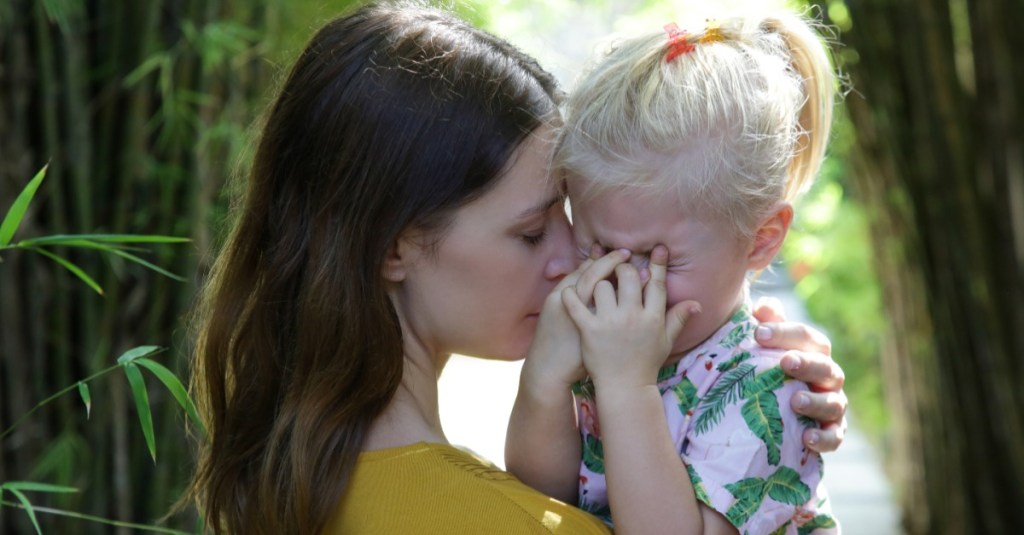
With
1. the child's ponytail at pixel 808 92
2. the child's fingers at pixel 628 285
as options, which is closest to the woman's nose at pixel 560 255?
the child's fingers at pixel 628 285

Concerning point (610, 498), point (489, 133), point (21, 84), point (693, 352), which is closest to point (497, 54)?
point (489, 133)

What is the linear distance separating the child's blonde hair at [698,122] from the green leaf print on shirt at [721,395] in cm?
18

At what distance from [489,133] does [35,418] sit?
4.21ft

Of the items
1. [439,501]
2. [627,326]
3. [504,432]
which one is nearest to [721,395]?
[627,326]

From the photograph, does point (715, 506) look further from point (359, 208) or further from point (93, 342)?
point (93, 342)

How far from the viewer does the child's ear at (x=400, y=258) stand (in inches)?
66.1

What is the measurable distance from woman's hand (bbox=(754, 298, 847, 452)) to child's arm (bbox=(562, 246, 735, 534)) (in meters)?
0.13

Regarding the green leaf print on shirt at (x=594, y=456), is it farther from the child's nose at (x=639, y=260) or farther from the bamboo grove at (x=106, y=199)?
the bamboo grove at (x=106, y=199)

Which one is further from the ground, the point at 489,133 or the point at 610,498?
the point at 489,133

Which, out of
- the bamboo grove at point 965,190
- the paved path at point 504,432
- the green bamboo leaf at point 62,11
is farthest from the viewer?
the bamboo grove at point 965,190

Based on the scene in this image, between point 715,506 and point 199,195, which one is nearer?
point 715,506

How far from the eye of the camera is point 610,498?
1579 millimetres

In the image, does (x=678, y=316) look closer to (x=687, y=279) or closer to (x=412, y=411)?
(x=687, y=279)

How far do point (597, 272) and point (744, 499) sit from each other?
1.10 feet
